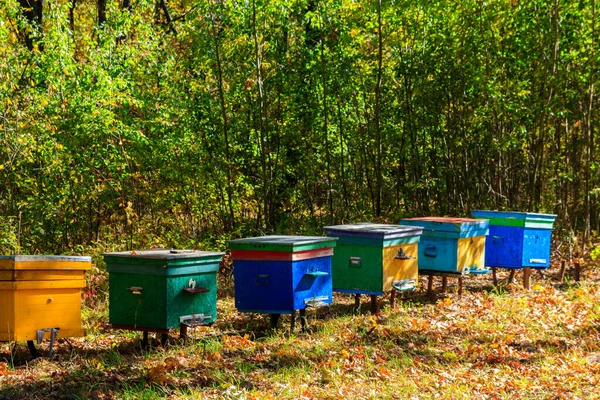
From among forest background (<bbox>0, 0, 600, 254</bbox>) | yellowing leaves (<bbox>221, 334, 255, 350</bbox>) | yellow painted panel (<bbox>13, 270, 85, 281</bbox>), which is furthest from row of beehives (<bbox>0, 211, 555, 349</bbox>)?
forest background (<bbox>0, 0, 600, 254</bbox>)

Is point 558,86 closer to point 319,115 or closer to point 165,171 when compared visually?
point 319,115

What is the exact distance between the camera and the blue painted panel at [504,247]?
422 inches

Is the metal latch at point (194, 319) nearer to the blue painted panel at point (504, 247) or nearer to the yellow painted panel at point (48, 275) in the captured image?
the yellow painted panel at point (48, 275)

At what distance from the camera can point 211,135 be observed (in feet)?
44.2

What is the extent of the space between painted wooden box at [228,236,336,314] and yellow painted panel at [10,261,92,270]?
1.50 metres

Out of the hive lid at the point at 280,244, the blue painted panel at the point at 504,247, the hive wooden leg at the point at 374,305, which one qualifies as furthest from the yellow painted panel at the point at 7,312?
the blue painted panel at the point at 504,247

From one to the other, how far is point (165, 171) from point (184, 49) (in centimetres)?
354

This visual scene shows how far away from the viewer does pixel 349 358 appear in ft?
24.0

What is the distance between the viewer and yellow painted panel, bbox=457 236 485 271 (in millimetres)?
9906

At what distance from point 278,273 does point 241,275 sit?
0.44m

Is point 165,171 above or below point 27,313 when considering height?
above

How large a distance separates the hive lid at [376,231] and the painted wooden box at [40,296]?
9.43ft

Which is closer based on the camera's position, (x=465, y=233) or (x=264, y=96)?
(x=465, y=233)

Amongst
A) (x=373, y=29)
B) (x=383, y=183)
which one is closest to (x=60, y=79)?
(x=373, y=29)
